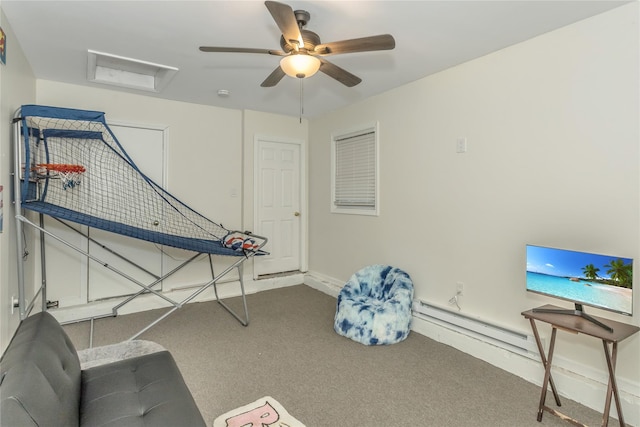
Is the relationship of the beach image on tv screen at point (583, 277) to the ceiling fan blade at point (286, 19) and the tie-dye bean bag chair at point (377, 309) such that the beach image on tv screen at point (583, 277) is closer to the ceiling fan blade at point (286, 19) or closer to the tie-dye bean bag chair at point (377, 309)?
the tie-dye bean bag chair at point (377, 309)

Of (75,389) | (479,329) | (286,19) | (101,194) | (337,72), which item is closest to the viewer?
(75,389)

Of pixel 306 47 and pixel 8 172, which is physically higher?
pixel 306 47

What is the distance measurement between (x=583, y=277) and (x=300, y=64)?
7.14ft

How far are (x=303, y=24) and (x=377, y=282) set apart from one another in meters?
2.56

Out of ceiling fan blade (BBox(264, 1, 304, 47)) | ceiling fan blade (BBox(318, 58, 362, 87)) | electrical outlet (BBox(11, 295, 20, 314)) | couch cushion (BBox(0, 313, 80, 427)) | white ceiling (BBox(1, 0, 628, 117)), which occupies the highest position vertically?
white ceiling (BBox(1, 0, 628, 117))

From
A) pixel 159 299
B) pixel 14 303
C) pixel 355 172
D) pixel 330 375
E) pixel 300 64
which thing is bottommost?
pixel 330 375

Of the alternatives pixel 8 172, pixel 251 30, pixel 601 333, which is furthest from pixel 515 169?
pixel 8 172

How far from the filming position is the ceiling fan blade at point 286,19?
5.19 feet

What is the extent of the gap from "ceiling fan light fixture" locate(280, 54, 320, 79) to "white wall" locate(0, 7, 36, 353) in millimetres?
1884

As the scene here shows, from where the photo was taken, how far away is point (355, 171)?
4.26 metres

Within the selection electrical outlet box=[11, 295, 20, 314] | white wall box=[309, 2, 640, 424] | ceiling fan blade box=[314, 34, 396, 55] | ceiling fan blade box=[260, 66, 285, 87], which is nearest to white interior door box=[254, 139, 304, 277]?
white wall box=[309, 2, 640, 424]

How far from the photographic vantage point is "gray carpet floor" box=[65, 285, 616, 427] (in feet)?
6.68

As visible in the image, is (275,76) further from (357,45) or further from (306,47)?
(357,45)

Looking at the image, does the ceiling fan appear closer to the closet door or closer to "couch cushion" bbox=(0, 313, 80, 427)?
"couch cushion" bbox=(0, 313, 80, 427)
